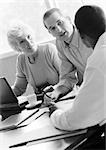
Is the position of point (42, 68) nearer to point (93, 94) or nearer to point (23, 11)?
point (93, 94)

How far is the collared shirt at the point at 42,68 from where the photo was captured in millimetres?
2738

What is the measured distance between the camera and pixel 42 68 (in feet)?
9.11

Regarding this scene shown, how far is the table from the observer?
130 cm

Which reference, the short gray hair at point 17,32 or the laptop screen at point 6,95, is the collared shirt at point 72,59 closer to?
the short gray hair at point 17,32

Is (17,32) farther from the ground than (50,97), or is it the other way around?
(17,32)

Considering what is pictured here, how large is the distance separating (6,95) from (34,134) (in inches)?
25.1

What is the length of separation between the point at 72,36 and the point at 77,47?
11 centimetres

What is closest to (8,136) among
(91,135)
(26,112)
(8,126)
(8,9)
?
(8,126)

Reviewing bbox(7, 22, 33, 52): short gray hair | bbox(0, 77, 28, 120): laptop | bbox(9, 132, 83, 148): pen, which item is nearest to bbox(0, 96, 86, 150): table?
bbox(9, 132, 83, 148): pen

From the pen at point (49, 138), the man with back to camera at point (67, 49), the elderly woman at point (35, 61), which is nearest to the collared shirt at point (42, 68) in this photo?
the elderly woman at point (35, 61)

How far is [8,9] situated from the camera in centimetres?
434

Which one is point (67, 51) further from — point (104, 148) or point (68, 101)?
point (104, 148)

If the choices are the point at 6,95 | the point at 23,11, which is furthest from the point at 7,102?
the point at 23,11

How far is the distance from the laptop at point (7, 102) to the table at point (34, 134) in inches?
5.3
